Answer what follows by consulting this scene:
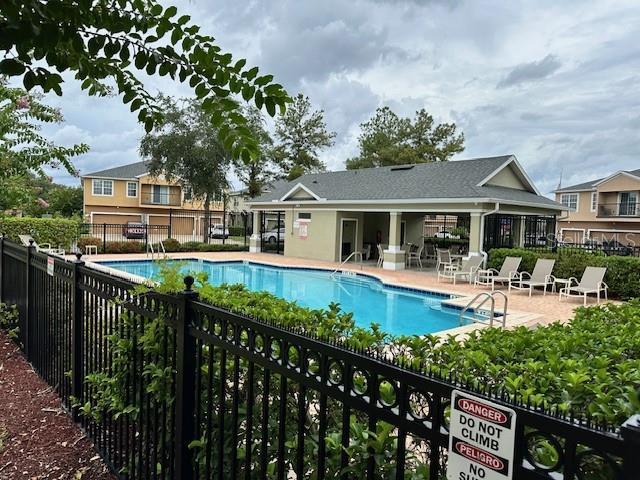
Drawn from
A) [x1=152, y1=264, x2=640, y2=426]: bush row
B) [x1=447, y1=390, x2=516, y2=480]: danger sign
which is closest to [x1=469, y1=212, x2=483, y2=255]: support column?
[x1=152, y1=264, x2=640, y2=426]: bush row

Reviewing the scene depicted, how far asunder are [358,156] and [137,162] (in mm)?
22548

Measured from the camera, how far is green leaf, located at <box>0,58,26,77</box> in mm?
1482

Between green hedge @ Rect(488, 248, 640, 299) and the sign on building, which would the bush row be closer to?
the sign on building

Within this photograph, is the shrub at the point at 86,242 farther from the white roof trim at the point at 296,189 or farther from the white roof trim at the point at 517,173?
the white roof trim at the point at 517,173

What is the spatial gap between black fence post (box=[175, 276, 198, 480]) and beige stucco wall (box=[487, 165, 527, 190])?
1909 cm

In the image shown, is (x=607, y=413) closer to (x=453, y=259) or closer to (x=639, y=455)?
(x=639, y=455)

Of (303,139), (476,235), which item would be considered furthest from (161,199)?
(476,235)

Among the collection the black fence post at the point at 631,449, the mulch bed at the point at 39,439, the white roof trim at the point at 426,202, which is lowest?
the mulch bed at the point at 39,439

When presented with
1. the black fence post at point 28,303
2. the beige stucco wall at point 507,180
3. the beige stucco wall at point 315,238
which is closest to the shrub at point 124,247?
the beige stucco wall at point 315,238

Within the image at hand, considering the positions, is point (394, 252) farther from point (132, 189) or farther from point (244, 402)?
point (132, 189)

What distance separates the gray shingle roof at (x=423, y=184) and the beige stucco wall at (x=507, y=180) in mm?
335

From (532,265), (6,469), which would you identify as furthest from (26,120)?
(532,265)

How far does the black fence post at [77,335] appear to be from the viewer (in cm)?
393

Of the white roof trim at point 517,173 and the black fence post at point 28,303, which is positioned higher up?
the white roof trim at point 517,173
